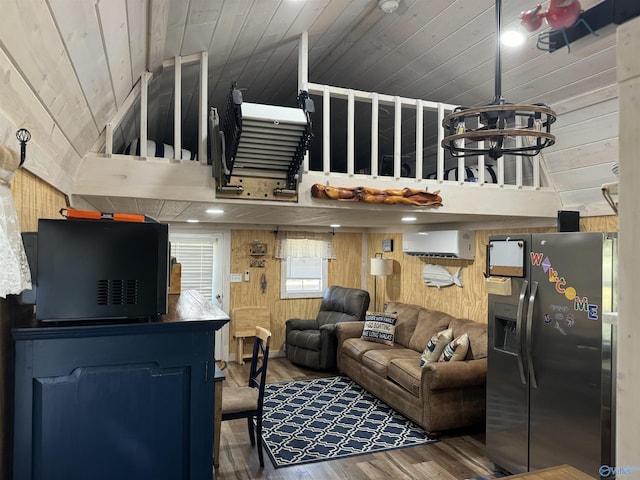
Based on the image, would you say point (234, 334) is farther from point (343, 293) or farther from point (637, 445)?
point (637, 445)

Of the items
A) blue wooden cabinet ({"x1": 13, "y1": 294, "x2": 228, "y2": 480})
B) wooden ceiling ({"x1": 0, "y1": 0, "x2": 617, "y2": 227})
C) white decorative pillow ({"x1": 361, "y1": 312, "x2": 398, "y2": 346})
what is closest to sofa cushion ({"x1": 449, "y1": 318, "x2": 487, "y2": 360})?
white decorative pillow ({"x1": 361, "y1": 312, "x2": 398, "y2": 346})

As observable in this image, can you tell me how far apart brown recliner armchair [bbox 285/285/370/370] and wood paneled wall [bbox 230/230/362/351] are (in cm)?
31

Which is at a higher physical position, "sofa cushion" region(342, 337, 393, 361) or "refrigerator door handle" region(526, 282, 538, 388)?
"refrigerator door handle" region(526, 282, 538, 388)

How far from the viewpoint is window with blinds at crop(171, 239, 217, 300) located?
6.16 metres

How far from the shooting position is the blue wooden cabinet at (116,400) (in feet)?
4.29

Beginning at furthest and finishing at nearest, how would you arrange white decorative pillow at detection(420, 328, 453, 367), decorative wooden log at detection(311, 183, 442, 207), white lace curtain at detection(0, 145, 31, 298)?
1. white decorative pillow at detection(420, 328, 453, 367)
2. decorative wooden log at detection(311, 183, 442, 207)
3. white lace curtain at detection(0, 145, 31, 298)

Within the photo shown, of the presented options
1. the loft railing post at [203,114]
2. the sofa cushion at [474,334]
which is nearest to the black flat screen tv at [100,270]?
the loft railing post at [203,114]

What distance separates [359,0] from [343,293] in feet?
13.7

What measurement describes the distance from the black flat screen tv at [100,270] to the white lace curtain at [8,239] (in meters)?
0.21

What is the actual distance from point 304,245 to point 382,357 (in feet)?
7.99

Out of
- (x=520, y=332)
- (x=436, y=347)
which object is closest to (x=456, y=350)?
(x=436, y=347)

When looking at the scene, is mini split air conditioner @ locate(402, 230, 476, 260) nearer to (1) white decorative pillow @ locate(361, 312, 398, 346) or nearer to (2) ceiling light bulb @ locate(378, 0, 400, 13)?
(1) white decorative pillow @ locate(361, 312, 398, 346)

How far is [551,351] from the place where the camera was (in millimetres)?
2957

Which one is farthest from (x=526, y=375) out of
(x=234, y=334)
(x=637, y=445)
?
(x=234, y=334)
